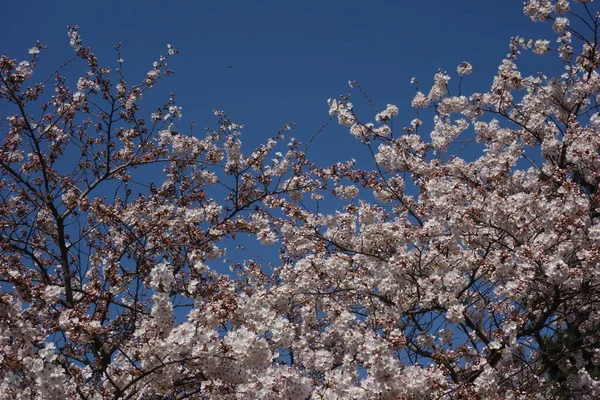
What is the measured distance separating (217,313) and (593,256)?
4374 mm

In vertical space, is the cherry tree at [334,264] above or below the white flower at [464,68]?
below

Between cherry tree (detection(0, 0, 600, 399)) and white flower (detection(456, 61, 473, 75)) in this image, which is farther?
white flower (detection(456, 61, 473, 75))

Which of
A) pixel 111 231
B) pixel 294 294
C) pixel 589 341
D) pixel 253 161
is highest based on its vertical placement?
pixel 253 161

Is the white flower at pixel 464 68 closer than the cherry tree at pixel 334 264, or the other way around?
the cherry tree at pixel 334 264

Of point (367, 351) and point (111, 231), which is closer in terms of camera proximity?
point (367, 351)

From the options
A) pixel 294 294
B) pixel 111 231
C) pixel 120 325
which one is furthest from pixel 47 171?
pixel 294 294

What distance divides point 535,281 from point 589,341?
225 cm

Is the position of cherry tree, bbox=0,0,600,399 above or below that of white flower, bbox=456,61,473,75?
below

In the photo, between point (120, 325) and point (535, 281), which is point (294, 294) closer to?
point (120, 325)

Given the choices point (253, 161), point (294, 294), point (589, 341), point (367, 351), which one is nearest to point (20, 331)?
point (367, 351)

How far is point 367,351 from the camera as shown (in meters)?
5.59

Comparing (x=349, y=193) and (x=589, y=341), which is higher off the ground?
(x=349, y=193)

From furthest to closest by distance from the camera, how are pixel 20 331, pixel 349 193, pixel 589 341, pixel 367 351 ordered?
1. pixel 349 193
2. pixel 589 341
3. pixel 367 351
4. pixel 20 331

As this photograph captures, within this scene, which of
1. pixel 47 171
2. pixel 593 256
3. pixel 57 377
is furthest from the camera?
pixel 47 171
